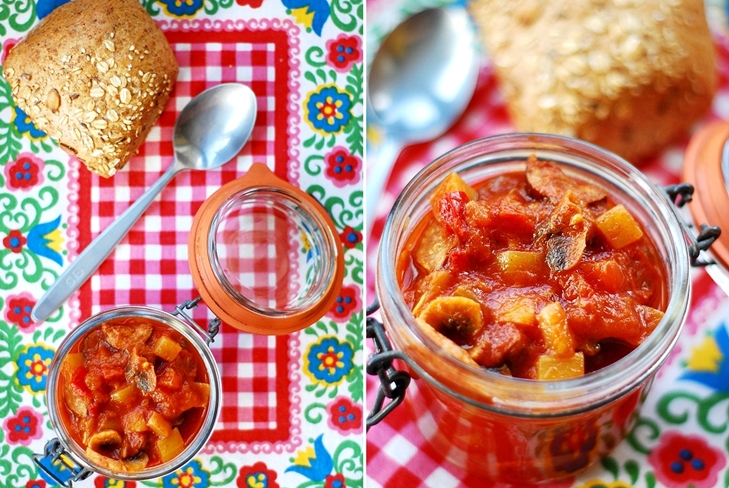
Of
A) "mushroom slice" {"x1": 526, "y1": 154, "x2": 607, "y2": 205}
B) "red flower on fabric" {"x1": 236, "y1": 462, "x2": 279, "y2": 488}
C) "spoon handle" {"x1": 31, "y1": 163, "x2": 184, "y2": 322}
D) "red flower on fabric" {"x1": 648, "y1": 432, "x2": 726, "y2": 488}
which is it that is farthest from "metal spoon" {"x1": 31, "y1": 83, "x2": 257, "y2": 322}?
"red flower on fabric" {"x1": 648, "y1": 432, "x2": 726, "y2": 488}

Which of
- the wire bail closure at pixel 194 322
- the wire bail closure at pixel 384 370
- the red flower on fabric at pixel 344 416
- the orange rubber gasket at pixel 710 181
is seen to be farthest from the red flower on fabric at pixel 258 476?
the orange rubber gasket at pixel 710 181

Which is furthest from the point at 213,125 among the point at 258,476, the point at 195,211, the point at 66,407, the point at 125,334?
the point at 258,476

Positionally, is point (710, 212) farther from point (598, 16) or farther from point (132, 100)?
point (132, 100)

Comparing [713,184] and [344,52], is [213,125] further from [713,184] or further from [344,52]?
[713,184]

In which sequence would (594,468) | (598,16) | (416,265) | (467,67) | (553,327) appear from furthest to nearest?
1. (467,67)
2. (598,16)
3. (594,468)
4. (416,265)
5. (553,327)

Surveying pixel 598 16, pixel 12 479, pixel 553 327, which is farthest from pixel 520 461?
pixel 12 479
